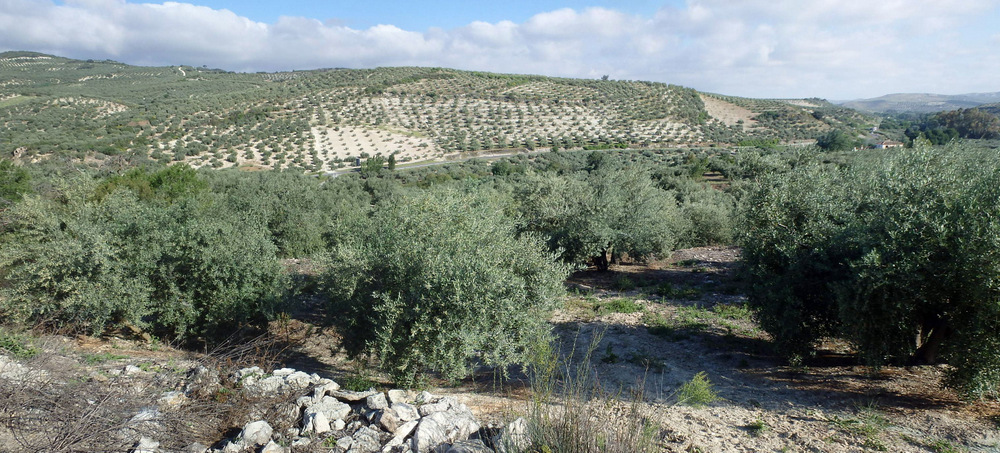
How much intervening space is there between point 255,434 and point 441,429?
2175 mm

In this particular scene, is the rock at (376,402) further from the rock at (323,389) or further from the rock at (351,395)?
the rock at (323,389)

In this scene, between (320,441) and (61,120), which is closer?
(320,441)

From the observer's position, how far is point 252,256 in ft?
35.0

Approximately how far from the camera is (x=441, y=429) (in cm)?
577

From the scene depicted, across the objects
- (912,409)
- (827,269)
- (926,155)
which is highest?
(926,155)

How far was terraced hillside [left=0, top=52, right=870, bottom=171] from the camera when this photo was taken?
3781 centimetres

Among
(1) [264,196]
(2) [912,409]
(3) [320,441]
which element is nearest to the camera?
(3) [320,441]

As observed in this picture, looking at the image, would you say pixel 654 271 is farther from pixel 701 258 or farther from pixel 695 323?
pixel 695 323

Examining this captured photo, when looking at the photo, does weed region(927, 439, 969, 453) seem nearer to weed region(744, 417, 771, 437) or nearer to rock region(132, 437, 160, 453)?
weed region(744, 417, 771, 437)

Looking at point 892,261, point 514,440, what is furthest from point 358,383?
point 892,261

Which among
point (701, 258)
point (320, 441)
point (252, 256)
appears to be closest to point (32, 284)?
point (252, 256)

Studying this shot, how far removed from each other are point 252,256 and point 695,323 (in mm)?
10339

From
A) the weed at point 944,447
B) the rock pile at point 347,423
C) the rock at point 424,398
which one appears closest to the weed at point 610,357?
the rock pile at point 347,423

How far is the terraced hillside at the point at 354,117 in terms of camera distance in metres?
37.8
